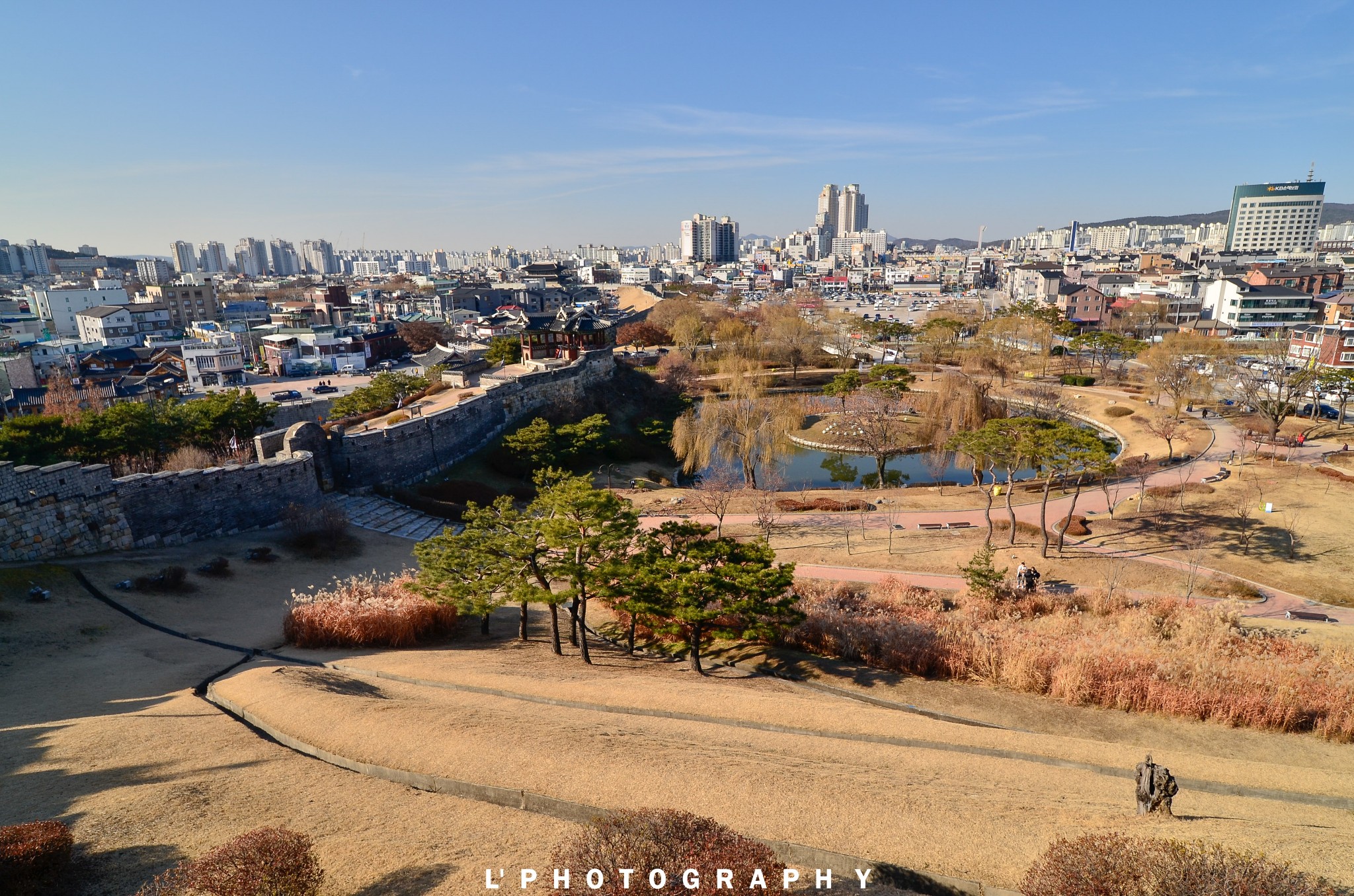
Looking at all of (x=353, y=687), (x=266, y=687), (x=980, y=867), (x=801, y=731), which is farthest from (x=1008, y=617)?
(x=266, y=687)

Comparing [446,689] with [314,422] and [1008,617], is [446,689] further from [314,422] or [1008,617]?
[314,422]

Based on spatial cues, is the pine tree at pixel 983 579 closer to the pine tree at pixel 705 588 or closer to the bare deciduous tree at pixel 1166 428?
A: the pine tree at pixel 705 588

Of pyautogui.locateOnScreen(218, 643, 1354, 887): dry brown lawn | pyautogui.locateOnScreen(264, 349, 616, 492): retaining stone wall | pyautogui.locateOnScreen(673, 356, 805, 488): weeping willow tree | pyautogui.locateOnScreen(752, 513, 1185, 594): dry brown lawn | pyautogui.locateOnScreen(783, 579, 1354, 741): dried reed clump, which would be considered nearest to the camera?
pyautogui.locateOnScreen(218, 643, 1354, 887): dry brown lawn

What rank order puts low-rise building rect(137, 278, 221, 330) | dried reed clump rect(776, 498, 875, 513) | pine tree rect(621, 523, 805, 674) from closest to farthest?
pine tree rect(621, 523, 805, 674)
dried reed clump rect(776, 498, 875, 513)
low-rise building rect(137, 278, 221, 330)

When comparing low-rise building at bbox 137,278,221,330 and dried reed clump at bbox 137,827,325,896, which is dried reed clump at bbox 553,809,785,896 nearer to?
dried reed clump at bbox 137,827,325,896

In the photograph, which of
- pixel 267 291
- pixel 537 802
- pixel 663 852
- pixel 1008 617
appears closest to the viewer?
pixel 663 852

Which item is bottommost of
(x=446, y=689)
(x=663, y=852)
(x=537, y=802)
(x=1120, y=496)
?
(x=1120, y=496)

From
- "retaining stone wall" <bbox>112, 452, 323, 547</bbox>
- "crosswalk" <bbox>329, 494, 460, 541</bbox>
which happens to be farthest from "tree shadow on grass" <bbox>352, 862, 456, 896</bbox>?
"retaining stone wall" <bbox>112, 452, 323, 547</bbox>
